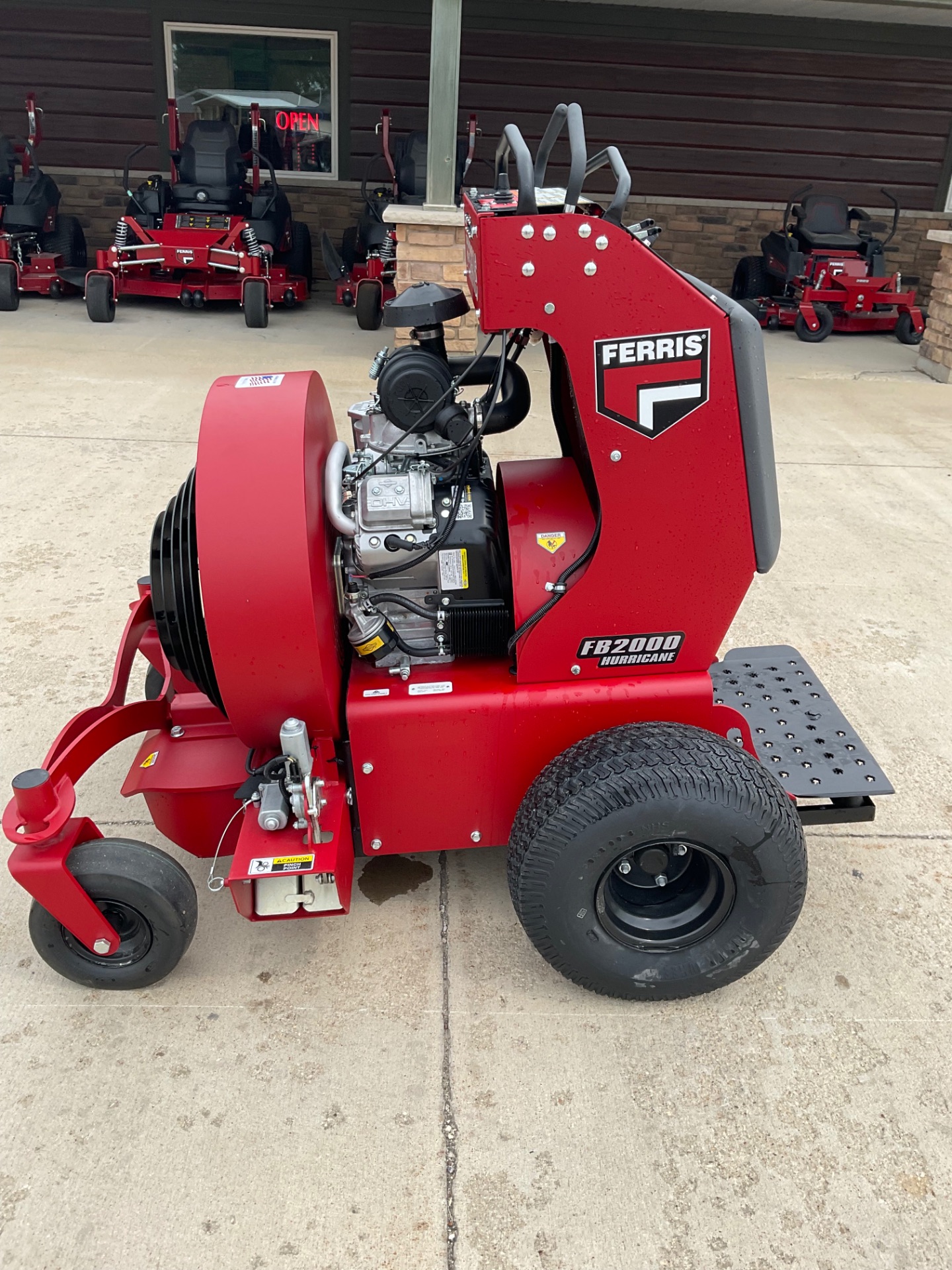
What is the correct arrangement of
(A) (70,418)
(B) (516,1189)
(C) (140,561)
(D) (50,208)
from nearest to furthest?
(B) (516,1189), (C) (140,561), (A) (70,418), (D) (50,208)

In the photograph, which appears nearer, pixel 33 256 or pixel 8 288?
pixel 8 288

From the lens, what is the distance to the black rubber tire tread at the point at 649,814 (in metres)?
1.96

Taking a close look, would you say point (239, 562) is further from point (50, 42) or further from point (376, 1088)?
point (50, 42)

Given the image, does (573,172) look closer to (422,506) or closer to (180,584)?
(422,506)

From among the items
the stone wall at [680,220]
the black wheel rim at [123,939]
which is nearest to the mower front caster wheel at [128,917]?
the black wheel rim at [123,939]

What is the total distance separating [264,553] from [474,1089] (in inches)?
46.9

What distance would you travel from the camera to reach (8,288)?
8.31 m

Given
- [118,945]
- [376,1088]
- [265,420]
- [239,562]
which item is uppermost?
[265,420]

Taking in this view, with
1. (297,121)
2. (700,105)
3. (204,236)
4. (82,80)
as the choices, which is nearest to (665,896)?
(204,236)

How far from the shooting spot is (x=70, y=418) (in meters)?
5.79

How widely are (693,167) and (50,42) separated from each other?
6885 millimetres

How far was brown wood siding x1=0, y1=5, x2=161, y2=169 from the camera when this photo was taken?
9.78 m

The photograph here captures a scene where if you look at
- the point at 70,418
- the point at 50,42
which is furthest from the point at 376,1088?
the point at 50,42

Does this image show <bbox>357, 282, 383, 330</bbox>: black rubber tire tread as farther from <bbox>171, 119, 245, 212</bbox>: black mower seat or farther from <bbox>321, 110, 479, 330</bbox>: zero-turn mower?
<bbox>171, 119, 245, 212</bbox>: black mower seat
